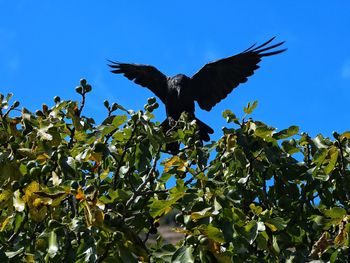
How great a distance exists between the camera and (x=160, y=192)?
4.35 m

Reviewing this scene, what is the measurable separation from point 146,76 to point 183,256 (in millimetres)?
→ 7030

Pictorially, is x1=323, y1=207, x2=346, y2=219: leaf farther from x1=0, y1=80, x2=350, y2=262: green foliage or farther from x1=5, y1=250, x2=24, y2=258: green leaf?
x1=5, y1=250, x2=24, y2=258: green leaf

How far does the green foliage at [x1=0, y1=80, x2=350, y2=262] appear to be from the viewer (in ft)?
12.1

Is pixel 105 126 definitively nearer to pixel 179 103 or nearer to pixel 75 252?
pixel 75 252

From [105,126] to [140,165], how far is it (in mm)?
371

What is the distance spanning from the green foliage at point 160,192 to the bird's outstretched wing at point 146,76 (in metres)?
4.92

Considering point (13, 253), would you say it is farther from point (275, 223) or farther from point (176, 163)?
point (275, 223)

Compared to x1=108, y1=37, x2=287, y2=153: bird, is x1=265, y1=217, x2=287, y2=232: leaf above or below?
below

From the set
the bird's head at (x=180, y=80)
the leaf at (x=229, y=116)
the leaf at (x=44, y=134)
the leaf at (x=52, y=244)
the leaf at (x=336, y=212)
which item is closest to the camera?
the leaf at (x=52, y=244)

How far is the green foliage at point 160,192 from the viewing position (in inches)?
145

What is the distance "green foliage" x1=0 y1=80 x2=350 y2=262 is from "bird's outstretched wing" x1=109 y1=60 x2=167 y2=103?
492 cm

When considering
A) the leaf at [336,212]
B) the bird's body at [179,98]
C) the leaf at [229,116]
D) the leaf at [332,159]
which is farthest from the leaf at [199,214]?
the bird's body at [179,98]

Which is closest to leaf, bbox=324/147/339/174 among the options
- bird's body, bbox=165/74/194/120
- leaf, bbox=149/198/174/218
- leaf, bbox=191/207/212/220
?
leaf, bbox=191/207/212/220

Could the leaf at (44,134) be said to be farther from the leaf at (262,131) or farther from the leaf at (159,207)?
the leaf at (262,131)
